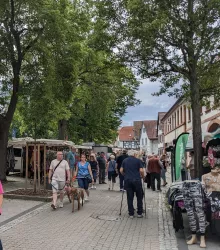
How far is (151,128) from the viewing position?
82.4 m

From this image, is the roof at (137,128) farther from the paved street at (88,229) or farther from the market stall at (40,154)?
the paved street at (88,229)

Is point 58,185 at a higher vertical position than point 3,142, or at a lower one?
lower

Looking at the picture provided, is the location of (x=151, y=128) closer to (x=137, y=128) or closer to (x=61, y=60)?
(x=137, y=128)

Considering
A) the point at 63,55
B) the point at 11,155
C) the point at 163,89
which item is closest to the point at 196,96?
the point at 163,89

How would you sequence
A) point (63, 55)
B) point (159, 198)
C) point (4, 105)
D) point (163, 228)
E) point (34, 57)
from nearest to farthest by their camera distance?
point (163, 228)
point (159, 198)
point (63, 55)
point (34, 57)
point (4, 105)

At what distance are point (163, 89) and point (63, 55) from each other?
612 centimetres

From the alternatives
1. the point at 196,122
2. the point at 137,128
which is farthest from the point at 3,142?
the point at 137,128

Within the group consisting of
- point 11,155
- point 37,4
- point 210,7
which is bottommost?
point 11,155

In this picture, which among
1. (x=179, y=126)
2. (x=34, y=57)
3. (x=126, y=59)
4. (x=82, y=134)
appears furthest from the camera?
(x=179, y=126)

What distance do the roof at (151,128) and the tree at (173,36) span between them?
67.9 m

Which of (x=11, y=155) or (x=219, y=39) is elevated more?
(x=219, y=39)

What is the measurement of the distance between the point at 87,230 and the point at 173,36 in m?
5.74

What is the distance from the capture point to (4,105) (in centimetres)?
1817

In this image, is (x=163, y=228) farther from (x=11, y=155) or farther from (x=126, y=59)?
(x=11, y=155)
